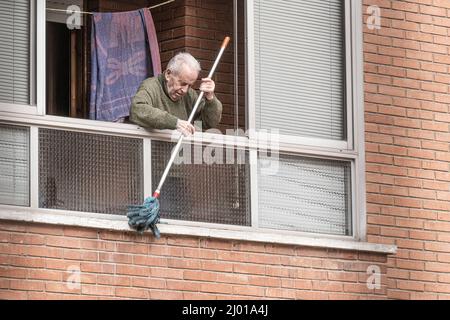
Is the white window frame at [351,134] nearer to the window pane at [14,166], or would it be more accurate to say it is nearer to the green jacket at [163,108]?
the green jacket at [163,108]

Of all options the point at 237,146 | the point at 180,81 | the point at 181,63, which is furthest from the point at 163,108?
the point at 237,146

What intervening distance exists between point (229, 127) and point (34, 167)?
6.00 ft

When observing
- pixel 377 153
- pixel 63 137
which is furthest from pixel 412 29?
pixel 63 137

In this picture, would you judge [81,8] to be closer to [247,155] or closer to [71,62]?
[71,62]

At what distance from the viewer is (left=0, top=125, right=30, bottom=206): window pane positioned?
14406 millimetres

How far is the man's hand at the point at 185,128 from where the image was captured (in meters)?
15.0

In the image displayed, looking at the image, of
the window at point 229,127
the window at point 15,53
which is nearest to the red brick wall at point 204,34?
the window at point 229,127

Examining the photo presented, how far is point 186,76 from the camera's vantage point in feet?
49.7

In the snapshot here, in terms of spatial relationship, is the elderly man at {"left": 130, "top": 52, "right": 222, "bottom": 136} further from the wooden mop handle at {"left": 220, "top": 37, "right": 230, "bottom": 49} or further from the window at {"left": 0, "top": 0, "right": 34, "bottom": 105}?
the window at {"left": 0, "top": 0, "right": 34, "bottom": 105}

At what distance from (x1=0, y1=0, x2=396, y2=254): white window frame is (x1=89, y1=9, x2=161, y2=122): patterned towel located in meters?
0.32

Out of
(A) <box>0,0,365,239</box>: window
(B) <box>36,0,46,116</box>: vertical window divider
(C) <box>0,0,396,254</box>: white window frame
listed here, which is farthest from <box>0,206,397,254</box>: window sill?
(B) <box>36,0,46,116</box>: vertical window divider

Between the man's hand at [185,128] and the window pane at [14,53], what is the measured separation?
1202mm

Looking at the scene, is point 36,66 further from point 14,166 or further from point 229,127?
point 229,127

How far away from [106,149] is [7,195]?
3.14 ft
